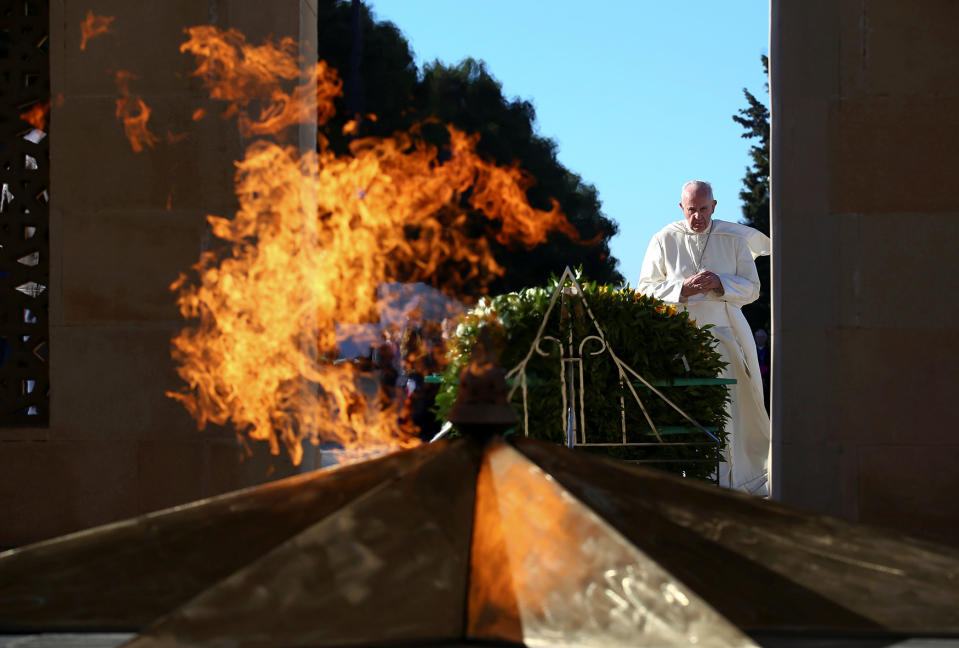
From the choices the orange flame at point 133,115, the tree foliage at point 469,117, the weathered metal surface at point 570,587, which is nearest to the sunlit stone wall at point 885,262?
the orange flame at point 133,115

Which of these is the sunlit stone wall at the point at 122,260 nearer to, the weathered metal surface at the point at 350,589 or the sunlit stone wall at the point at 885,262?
the sunlit stone wall at the point at 885,262

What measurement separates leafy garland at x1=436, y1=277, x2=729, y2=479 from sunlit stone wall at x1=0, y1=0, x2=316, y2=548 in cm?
172

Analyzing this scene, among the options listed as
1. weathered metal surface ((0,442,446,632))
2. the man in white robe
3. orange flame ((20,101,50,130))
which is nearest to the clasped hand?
the man in white robe

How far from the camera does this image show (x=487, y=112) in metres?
31.3

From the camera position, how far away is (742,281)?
920cm

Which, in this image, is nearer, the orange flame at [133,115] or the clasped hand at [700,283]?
the orange flame at [133,115]

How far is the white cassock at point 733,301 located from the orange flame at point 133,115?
4295 mm

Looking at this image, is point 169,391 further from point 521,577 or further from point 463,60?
point 463,60

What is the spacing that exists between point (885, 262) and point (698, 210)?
297 cm

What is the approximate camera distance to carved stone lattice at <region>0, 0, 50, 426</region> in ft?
23.1

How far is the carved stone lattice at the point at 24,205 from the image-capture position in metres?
7.05

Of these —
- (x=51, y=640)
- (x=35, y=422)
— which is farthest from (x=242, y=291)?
(x=51, y=640)

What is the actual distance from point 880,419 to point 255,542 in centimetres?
528

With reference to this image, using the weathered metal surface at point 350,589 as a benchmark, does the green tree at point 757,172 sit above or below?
above
